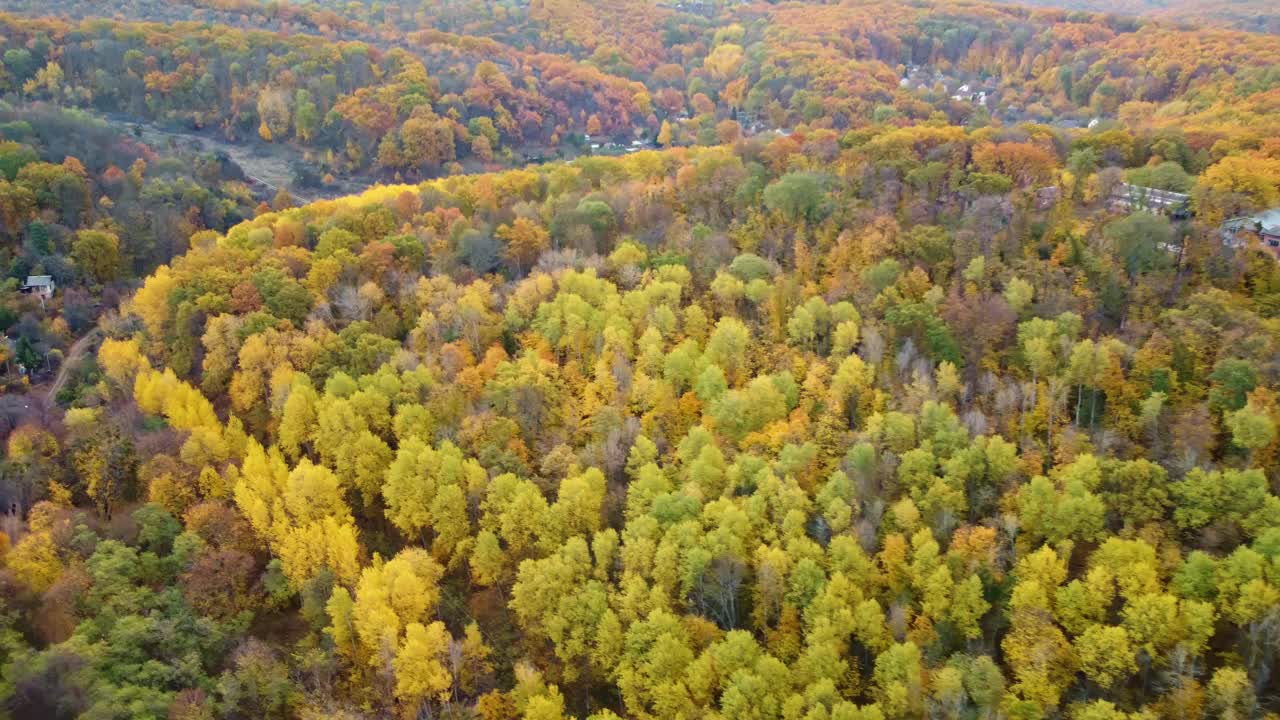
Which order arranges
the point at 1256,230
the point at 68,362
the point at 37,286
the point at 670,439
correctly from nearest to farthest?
1. the point at 670,439
2. the point at 1256,230
3. the point at 68,362
4. the point at 37,286

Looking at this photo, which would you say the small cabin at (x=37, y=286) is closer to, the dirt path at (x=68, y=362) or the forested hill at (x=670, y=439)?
the forested hill at (x=670, y=439)

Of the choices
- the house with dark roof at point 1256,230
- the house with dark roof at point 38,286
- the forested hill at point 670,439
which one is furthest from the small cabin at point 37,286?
the house with dark roof at point 1256,230

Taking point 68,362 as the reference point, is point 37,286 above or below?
above

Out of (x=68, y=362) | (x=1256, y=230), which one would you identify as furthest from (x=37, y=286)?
(x=1256, y=230)

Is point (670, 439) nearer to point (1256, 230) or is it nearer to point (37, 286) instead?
point (1256, 230)

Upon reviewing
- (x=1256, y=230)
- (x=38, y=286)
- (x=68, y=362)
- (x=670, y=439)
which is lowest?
(x=68, y=362)

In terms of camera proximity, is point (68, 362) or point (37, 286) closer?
point (68, 362)

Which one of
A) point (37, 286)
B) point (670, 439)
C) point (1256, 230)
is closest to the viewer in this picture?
point (670, 439)
